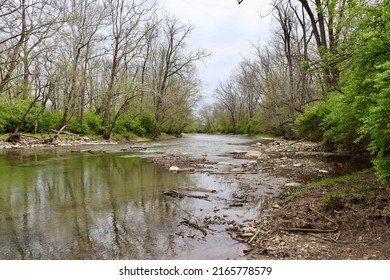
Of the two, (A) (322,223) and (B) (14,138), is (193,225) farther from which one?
(B) (14,138)

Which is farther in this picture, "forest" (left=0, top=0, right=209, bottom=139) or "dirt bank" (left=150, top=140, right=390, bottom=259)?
"forest" (left=0, top=0, right=209, bottom=139)

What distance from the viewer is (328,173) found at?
11.3m

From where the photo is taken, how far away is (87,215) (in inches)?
260

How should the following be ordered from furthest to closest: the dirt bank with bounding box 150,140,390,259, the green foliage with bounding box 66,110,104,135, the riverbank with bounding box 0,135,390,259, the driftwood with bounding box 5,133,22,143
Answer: the green foliage with bounding box 66,110,104,135, the driftwood with bounding box 5,133,22,143, the riverbank with bounding box 0,135,390,259, the dirt bank with bounding box 150,140,390,259

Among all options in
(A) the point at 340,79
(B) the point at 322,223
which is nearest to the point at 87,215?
(B) the point at 322,223

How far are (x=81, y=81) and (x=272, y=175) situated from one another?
24.0m

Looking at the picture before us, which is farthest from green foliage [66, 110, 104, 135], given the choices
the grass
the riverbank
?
the grass

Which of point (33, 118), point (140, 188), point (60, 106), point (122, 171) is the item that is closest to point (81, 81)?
point (33, 118)

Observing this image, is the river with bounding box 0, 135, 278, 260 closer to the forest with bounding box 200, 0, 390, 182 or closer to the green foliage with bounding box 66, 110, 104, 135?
the forest with bounding box 200, 0, 390, 182

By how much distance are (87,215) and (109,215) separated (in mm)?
469

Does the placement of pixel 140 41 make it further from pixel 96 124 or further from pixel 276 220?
pixel 276 220

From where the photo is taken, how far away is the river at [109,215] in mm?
4817

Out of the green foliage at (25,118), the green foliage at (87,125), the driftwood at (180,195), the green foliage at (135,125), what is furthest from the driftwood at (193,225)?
the green foliage at (135,125)

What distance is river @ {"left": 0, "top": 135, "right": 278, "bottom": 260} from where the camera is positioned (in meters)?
4.82
